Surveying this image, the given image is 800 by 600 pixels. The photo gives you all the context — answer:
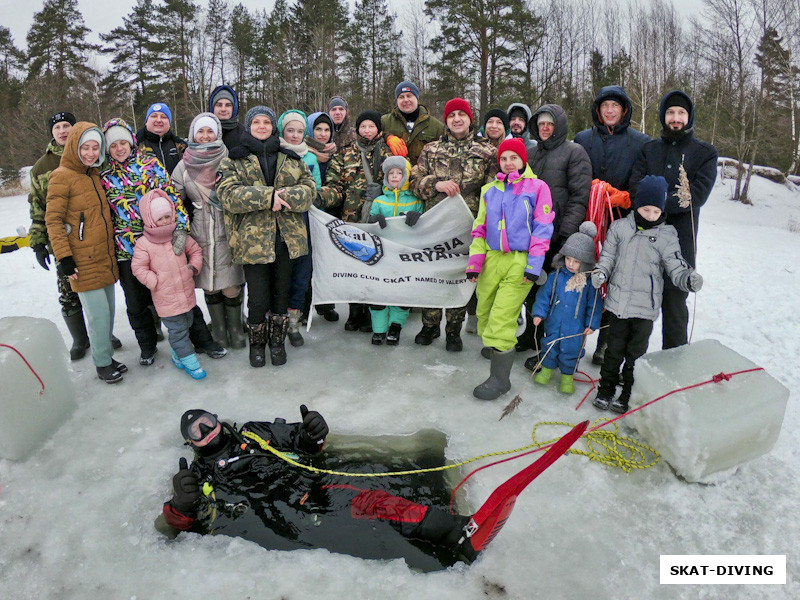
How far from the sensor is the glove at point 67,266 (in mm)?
3826

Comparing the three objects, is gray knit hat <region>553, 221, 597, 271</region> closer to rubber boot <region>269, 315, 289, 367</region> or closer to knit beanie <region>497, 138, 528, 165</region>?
knit beanie <region>497, 138, 528, 165</region>

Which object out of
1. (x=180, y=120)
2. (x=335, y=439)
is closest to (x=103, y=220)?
(x=335, y=439)

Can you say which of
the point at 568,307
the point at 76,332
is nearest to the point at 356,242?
the point at 568,307

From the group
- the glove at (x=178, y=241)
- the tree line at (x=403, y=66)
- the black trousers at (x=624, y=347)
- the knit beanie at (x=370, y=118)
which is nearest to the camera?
the black trousers at (x=624, y=347)

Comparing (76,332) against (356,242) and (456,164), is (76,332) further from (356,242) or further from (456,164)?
(456,164)

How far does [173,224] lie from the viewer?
407 centimetres

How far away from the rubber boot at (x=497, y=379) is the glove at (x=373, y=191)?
200 centimetres

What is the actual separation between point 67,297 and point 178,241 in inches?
51.7

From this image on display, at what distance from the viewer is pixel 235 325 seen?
4875 mm

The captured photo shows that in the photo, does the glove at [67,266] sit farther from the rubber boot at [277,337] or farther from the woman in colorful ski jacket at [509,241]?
the woman in colorful ski jacket at [509,241]

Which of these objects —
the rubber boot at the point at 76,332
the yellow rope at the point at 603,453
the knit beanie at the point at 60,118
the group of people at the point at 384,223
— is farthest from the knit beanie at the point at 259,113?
the yellow rope at the point at 603,453

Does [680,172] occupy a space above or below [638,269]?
above

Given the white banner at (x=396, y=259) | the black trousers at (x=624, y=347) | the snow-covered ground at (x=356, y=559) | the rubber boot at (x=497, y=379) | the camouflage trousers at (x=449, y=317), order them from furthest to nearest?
the camouflage trousers at (x=449, y=317), the white banner at (x=396, y=259), the rubber boot at (x=497, y=379), the black trousers at (x=624, y=347), the snow-covered ground at (x=356, y=559)

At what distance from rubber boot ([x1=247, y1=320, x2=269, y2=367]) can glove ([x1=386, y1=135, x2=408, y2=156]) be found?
209cm
